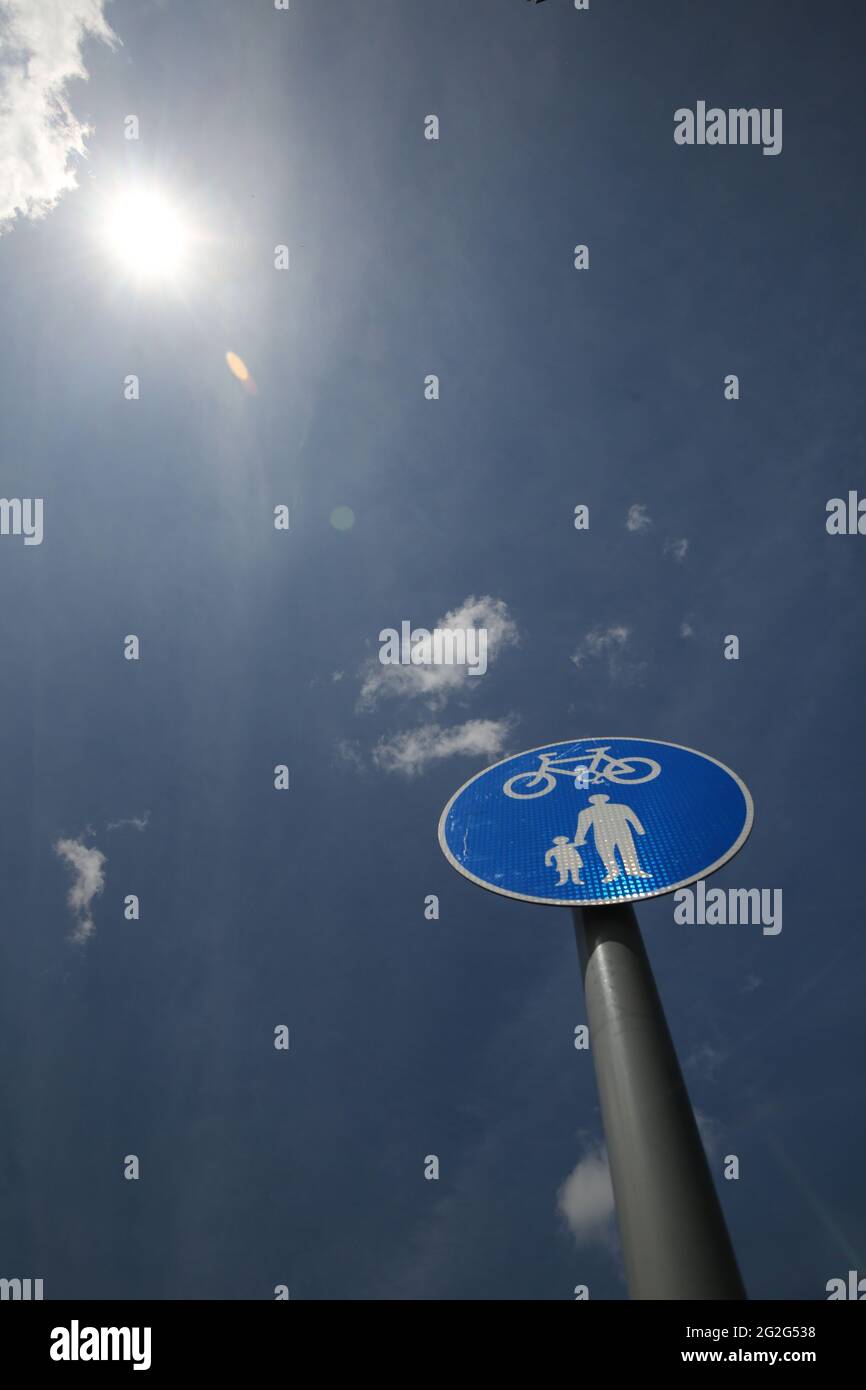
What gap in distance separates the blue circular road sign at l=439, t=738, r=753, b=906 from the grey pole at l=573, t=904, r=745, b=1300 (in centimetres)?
47

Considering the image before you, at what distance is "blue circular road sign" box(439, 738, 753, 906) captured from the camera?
14.8 feet

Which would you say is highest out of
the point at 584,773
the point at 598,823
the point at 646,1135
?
the point at 584,773

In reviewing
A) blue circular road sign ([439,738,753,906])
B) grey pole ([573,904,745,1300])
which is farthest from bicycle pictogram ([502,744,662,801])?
grey pole ([573,904,745,1300])

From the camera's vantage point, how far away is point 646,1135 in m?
3.71

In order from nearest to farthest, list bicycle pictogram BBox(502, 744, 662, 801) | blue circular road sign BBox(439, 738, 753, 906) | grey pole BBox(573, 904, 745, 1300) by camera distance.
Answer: grey pole BBox(573, 904, 745, 1300) → blue circular road sign BBox(439, 738, 753, 906) → bicycle pictogram BBox(502, 744, 662, 801)

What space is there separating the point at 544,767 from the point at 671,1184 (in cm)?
297

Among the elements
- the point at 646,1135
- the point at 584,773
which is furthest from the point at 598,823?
the point at 646,1135

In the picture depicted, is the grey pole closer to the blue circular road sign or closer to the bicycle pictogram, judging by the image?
the blue circular road sign

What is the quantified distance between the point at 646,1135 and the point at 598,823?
76.1 inches

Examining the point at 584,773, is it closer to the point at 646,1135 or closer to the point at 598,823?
the point at 598,823

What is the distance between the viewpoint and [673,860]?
4559 mm
